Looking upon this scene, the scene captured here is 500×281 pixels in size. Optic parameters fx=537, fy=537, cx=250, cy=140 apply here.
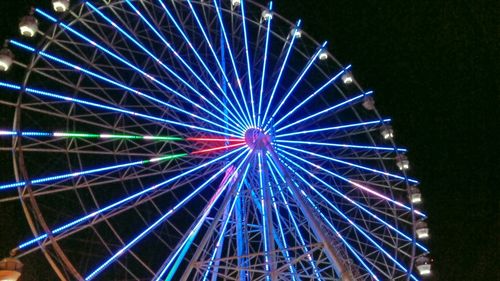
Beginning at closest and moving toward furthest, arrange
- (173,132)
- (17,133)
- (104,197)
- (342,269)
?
(342,269), (17,133), (173,132), (104,197)

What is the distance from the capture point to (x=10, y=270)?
659cm

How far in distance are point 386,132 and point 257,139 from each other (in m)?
5.69

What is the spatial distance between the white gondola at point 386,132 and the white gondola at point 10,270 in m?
13.3

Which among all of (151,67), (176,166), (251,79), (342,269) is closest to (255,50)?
(251,79)

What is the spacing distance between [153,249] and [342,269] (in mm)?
13454

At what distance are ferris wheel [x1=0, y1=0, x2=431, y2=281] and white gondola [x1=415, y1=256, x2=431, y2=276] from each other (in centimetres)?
5

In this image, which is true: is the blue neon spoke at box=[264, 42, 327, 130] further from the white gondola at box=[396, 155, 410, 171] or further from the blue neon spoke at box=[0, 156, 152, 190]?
the blue neon spoke at box=[0, 156, 152, 190]

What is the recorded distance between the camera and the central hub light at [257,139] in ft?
45.4

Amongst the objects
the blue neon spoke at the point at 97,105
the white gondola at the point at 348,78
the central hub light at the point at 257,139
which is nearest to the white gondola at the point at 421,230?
the white gondola at the point at 348,78

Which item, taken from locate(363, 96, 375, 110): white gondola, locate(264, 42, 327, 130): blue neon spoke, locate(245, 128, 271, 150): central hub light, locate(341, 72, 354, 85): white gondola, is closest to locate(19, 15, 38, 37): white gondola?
locate(245, 128, 271, 150): central hub light

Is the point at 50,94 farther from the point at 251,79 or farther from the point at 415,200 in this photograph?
the point at 415,200

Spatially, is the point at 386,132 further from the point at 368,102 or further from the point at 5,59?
the point at 5,59

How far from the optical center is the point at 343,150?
18.0 meters

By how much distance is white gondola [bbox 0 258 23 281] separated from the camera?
6.52 metres
